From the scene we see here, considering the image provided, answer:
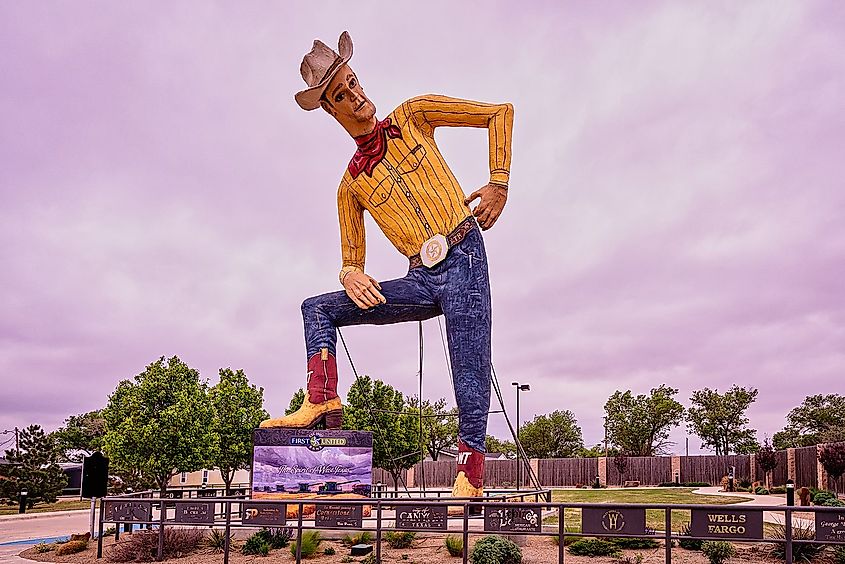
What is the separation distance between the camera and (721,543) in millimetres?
12125

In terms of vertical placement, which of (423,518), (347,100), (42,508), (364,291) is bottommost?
(42,508)

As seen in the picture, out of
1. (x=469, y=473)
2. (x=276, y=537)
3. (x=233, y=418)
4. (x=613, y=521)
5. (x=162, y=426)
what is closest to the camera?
(x=613, y=521)

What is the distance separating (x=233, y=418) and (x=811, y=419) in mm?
45340

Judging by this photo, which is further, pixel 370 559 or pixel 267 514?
pixel 370 559

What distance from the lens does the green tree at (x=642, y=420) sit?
56.7 m

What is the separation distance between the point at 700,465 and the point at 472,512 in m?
35.9

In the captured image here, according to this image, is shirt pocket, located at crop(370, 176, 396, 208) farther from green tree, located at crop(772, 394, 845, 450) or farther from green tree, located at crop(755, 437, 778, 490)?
green tree, located at crop(772, 394, 845, 450)

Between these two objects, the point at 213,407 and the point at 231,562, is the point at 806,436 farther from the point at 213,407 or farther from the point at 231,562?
the point at 231,562

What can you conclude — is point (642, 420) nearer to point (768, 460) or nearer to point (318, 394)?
point (768, 460)

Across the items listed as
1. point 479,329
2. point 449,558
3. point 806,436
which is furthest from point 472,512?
point 806,436

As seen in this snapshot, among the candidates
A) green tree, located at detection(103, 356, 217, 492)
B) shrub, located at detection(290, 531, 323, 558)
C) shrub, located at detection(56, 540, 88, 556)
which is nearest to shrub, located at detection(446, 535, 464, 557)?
shrub, located at detection(290, 531, 323, 558)

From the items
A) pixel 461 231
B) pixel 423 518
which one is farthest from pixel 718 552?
pixel 461 231

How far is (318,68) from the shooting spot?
13.1 metres

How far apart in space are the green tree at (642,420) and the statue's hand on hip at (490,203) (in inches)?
1827
